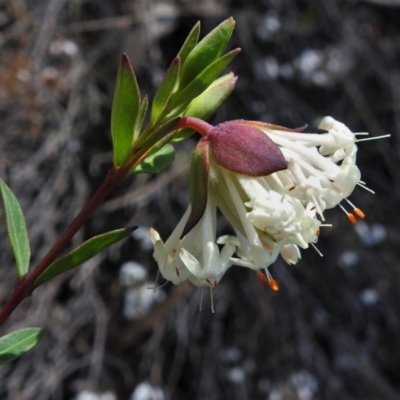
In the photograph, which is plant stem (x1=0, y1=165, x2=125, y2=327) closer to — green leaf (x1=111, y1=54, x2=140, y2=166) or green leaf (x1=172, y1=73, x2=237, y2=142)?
green leaf (x1=111, y1=54, x2=140, y2=166)

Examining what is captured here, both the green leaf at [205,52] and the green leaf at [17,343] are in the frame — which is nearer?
the green leaf at [205,52]

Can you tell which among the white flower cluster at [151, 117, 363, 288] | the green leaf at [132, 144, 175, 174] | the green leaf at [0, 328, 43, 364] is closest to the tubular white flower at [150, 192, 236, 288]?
the white flower cluster at [151, 117, 363, 288]

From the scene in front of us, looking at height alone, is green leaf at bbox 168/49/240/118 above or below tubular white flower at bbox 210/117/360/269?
above

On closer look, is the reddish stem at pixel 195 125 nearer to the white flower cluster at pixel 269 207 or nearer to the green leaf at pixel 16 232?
the white flower cluster at pixel 269 207

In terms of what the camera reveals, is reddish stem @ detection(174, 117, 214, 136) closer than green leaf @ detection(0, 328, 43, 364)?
Yes

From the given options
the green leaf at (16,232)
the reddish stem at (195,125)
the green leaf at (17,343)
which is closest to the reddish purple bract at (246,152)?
the reddish stem at (195,125)

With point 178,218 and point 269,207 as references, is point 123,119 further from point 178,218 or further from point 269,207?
point 178,218

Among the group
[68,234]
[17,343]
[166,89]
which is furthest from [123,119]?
[17,343]
